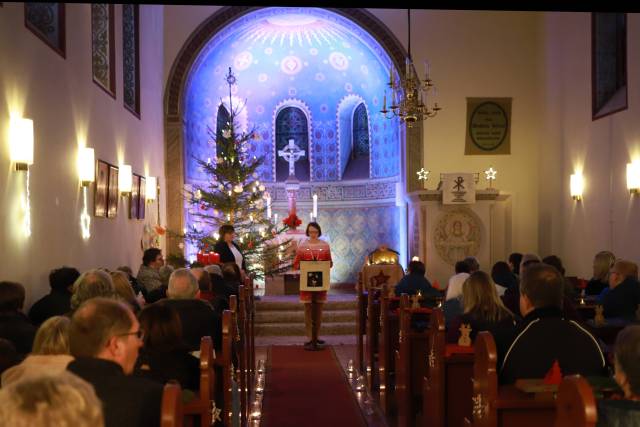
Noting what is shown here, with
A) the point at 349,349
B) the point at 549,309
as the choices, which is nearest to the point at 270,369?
the point at 349,349

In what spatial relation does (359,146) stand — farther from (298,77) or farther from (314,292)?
(314,292)

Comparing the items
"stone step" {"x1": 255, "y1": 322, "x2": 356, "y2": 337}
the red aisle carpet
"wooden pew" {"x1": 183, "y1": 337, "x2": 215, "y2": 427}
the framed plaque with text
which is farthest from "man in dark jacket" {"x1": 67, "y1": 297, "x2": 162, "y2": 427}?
"stone step" {"x1": 255, "y1": 322, "x2": 356, "y2": 337}

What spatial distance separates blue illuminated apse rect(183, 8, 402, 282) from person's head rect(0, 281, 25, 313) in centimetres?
977

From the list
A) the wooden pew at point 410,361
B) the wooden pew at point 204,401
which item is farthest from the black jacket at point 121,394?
the wooden pew at point 410,361

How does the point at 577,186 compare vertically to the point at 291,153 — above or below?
below

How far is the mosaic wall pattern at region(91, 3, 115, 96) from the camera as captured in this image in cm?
943

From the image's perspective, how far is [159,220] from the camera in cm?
1343

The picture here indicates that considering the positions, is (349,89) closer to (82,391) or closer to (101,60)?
(101,60)

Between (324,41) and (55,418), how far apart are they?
15.4 meters

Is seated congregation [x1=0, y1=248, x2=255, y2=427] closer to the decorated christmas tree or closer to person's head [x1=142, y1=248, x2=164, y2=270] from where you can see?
person's head [x1=142, y1=248, x2=164, y2=270]

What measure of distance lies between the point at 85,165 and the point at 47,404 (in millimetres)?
7205

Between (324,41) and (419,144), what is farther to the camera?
(324,41)

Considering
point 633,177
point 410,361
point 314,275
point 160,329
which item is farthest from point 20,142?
point 633,177

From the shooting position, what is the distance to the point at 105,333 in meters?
2.48
